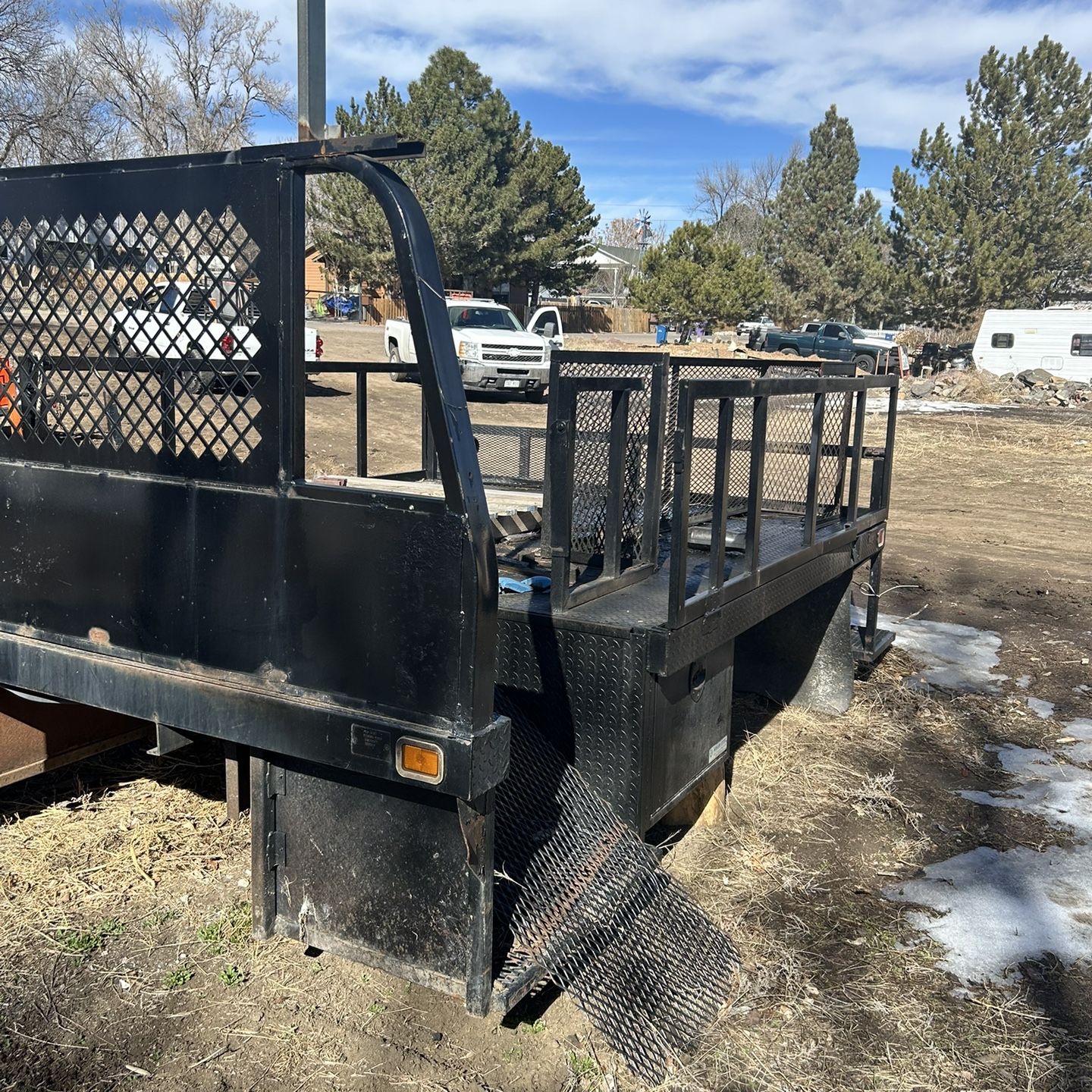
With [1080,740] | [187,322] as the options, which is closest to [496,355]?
[1080,740]

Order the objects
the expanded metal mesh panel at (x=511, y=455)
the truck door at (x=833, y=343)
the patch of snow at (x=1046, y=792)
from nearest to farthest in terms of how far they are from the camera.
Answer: the patch of snow at (x=1046, y=792), the expanded metal mesh panel at (x=511, y=455), the truck door at (x=833, y=343)

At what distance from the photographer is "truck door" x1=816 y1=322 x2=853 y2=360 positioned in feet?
124

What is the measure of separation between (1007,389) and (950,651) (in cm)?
2587

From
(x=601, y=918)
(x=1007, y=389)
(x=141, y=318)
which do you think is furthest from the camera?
(x=1007, y=389)

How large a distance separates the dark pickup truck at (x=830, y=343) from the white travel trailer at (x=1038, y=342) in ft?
9.53

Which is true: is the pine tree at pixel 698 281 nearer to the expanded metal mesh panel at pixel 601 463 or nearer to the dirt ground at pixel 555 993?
the dirt ground at pixel 555 993

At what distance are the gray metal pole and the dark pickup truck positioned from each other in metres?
35.1

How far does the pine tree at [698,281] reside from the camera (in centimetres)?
4331

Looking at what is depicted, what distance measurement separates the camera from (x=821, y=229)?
56781 millimetres

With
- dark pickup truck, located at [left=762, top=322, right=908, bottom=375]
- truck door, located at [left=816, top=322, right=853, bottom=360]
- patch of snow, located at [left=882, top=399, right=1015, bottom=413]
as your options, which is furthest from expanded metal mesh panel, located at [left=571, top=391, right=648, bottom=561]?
truck door, located at [left=816, top=322, right=853, bottom=360]

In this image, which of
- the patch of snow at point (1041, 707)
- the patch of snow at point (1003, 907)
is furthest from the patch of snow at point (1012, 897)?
the patch of snow at point (1041, 707)

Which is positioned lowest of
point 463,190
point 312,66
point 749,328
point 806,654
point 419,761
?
point 806,654

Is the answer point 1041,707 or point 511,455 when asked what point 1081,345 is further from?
point 511,455

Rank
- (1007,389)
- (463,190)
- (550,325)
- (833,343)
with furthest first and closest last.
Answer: (463,190) < (833,343) < (1007,389) < (550,325)
